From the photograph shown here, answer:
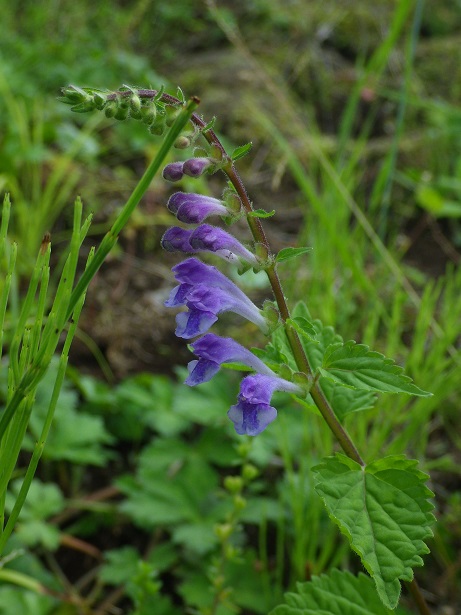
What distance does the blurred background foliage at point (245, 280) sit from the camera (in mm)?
1705

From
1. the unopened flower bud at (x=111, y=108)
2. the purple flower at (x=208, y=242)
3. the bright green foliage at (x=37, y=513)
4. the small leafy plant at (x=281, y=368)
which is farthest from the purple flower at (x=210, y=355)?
the bright green foliage at (x=37, y=513)

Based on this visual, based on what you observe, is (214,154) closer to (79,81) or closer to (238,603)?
(238,603)

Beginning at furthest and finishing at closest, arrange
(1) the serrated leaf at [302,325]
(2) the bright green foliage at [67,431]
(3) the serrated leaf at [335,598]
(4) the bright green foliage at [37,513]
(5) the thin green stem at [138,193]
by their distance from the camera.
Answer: (2) the bright green foliage at [67,431]
(4) the bright green foliage at [37,513]
(3) the serrated leaf at [335,598]
(1) the serrated leaf at [302,325]
(5) the thin green stem at [138,193]

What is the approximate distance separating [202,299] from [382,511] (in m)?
0.39

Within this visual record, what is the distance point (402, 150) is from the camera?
3.67 m

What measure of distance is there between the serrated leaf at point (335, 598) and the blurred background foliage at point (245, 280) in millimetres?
238

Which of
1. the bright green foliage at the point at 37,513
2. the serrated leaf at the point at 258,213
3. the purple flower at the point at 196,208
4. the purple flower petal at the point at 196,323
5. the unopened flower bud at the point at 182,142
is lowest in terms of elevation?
the bright green foliage at the point at 37,513

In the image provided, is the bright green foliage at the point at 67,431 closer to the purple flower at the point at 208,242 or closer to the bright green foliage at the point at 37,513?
the bright green foliage at the point at 37,513

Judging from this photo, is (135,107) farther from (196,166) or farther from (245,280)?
(245,280)

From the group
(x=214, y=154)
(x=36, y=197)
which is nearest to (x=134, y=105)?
(x=214, y=154)

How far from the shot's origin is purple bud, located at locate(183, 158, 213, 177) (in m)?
0.90

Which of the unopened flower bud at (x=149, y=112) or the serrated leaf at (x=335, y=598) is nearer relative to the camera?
the unopened flower bud at (x=149, y=112)

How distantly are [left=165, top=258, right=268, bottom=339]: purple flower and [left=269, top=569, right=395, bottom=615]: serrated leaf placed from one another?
18.2 inches

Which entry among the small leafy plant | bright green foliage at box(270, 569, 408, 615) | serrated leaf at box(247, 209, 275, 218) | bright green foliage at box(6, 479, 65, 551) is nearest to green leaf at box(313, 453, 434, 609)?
the small leafy plant
